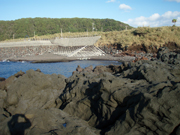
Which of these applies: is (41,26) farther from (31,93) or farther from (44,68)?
(31,93)

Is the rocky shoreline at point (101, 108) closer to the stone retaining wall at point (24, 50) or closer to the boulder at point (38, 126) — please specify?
the boulder at point (38, 126)

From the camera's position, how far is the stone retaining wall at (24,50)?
40.4 metres

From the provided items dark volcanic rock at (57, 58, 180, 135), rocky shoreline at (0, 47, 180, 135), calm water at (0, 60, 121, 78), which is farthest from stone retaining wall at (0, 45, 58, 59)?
dark volcanic rock at (57, 58, 180, 135)

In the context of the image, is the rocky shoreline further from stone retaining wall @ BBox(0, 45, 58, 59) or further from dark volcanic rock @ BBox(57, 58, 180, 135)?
stone retaining wall @ BBox(0, 45, 58, 59)

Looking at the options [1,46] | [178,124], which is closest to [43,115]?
[178,124]

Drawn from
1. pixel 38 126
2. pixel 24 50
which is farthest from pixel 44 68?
pixel 38 126

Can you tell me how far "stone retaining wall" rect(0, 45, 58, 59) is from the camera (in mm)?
40375

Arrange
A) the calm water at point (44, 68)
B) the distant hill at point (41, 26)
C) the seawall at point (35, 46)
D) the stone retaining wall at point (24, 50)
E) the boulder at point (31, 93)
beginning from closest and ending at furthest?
the boulder at point (31, 93) → the calm water at point (44, 68) → the stone retaining wall at point (24, 50) → the seawall at point (35, 46) → the distant hill at point (41, 26)

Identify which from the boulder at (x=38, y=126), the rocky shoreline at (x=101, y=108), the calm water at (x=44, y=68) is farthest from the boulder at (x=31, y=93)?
the calm water at (x=44, y=68)

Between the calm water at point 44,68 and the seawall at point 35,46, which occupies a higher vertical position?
the seawall at point 35,46

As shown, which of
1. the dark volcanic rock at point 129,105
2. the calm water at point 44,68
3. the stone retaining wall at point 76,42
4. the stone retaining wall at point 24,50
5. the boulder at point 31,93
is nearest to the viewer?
the dark volcanic rock at point 129,105

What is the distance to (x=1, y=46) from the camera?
44.2 meters

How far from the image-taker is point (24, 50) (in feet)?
140

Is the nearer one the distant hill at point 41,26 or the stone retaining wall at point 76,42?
the stone retaining wall at point 76,42
